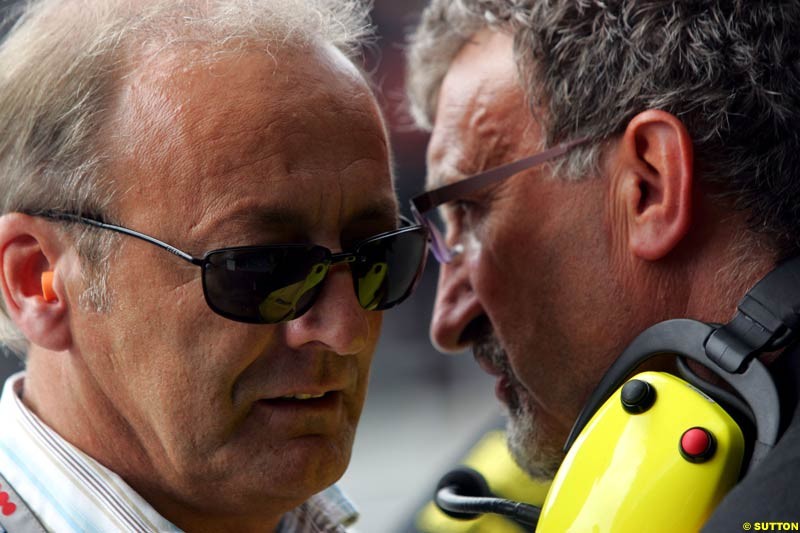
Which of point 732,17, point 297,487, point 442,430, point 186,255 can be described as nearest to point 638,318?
point 732,17

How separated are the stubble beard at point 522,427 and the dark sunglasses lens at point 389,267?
40 cm

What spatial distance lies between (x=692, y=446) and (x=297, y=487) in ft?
2.06

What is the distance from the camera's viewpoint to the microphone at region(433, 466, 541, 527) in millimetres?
1934

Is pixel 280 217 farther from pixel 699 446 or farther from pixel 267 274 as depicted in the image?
pixel 699 446

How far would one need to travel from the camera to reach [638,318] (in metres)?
1.90

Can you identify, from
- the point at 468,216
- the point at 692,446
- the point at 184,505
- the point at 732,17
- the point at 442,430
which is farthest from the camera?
the point at 442,430

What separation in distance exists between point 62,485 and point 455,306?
3.12 ft

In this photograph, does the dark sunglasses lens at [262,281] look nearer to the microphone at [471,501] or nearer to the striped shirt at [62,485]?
the striped shirt at [62,485]

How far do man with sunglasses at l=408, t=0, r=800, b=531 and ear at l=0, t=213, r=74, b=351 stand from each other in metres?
0.82

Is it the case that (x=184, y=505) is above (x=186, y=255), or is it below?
below

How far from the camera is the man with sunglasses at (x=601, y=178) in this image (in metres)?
Result: 1.84

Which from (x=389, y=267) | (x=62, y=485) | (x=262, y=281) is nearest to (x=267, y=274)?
(x=262, y=281)

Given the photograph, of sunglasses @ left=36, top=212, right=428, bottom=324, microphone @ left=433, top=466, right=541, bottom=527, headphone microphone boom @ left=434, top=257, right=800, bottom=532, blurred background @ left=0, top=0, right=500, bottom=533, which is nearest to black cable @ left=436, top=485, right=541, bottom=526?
microphone @ left=433, top=466, right=541, bottom=527

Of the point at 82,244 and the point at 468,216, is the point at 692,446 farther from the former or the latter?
the point at 82,244
